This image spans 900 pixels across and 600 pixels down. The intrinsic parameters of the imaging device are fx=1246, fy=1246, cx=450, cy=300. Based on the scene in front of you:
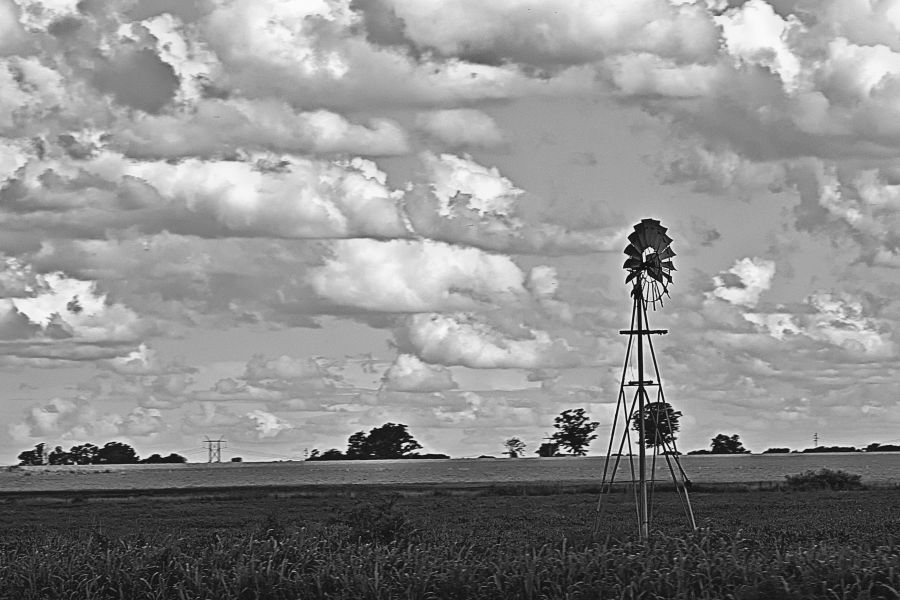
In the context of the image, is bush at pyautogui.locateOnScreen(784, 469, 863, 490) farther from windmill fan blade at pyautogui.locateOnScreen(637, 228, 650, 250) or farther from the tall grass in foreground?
the tall grass in foreground

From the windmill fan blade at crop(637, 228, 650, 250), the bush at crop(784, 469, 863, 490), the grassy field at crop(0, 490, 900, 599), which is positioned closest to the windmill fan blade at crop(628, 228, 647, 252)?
the windmill fan blade at crop(637, 228, 650, 250)

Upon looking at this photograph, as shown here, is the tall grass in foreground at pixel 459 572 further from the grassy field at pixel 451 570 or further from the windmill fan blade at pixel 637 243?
the windmill fan blade at pixel 637 243

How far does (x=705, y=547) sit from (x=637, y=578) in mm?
2028

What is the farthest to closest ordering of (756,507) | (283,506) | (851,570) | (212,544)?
(283,506) < (756,507) < (212,544) < (851,570)

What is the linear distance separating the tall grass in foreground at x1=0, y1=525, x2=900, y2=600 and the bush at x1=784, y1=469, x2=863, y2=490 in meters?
55.4

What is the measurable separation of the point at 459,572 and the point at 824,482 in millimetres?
59824

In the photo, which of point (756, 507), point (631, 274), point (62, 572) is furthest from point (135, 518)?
point (62, 572)

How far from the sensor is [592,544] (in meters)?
17.2

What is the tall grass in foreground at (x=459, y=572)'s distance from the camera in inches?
554

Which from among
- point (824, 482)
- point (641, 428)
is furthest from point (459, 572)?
point (824, 482)

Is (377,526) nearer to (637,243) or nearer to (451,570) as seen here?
(451,570)

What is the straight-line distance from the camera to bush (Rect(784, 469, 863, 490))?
6912 centimetres

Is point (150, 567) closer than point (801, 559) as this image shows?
No

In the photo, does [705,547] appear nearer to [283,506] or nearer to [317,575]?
[317,575]
